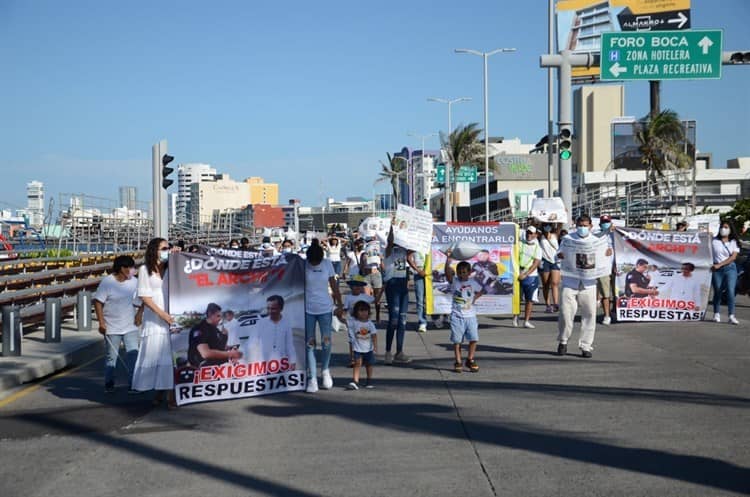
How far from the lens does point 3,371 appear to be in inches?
440

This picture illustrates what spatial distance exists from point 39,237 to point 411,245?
21.2m

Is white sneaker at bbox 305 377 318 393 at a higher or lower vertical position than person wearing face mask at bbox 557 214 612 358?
lower

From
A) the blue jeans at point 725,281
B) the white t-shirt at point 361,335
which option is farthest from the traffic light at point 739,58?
the white t-shirt at point 361,335

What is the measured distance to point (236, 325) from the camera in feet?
31.4

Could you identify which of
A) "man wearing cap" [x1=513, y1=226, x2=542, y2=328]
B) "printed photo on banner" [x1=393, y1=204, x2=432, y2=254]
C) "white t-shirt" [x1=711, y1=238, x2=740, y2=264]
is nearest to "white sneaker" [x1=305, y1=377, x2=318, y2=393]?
"printed photo on banner" [x1=393, y1=204, x2=432, y2=254]

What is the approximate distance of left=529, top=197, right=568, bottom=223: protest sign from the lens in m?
22.0

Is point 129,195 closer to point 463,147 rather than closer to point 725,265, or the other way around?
point 725,265

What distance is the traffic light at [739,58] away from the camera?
20203 mm

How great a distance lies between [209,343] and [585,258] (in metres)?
5.57

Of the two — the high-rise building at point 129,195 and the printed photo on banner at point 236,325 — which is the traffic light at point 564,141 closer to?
the printed photo on banner at point 236,325

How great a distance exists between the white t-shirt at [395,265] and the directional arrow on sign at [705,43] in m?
12.6

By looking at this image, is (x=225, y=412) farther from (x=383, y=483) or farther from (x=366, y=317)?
(x=383, y=483)

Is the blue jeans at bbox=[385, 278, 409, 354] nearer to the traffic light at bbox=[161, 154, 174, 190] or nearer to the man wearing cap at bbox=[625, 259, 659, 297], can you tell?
the man wearing cap at bbox=[625, 259, 659, 297]

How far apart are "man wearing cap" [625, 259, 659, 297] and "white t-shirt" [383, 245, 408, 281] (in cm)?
582
